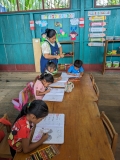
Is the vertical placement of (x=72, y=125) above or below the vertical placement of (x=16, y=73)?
above

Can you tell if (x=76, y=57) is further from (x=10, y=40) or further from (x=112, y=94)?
(x=10, y=40)

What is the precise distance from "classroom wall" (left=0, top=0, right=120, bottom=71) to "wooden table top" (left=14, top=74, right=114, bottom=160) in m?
3.23

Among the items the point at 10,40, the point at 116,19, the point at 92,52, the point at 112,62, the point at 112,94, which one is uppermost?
the point at 116,19

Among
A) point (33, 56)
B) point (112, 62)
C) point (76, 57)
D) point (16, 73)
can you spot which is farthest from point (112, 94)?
point (16, 73)

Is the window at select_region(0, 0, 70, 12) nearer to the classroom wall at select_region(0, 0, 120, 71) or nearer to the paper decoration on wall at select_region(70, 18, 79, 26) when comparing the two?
the classroom wall at select_region(0, 0, 120, 71)

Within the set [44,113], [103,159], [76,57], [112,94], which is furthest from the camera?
[76,57]

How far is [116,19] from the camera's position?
4.02 m

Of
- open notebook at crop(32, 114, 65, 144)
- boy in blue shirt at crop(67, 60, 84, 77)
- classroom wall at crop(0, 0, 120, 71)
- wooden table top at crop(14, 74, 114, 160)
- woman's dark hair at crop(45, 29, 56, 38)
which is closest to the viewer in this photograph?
wooden table top at crop(14, 74, 114, 160)

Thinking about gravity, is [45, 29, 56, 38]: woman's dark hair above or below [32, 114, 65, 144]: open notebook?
above

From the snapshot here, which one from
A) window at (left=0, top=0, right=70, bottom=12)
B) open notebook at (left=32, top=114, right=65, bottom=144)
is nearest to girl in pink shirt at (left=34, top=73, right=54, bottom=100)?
open notebook at (left=32, top=114, right=65, bottom=144)

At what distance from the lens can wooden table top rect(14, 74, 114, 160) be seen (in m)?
0.75

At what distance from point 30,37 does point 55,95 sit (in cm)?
359

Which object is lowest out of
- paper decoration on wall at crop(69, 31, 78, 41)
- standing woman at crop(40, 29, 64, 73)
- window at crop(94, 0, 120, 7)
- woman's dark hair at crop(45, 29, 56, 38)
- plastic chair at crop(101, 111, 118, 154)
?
plastic chair at crop(101, 111, 118, 154)

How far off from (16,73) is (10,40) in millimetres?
1177
